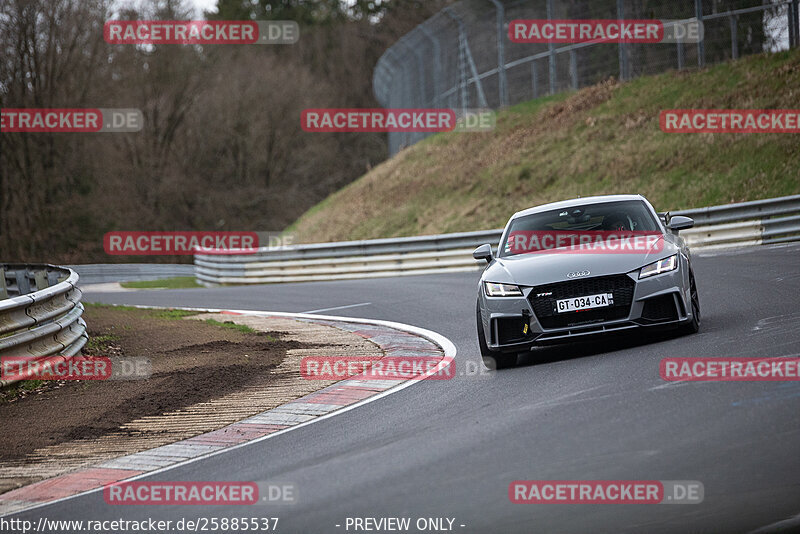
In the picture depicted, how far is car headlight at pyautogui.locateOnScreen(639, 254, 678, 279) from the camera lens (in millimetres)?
8289

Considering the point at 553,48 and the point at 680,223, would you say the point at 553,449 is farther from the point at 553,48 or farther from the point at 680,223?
the point at 553,48

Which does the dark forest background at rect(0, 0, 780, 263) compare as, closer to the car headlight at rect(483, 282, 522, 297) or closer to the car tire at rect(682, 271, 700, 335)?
the car headlight at rect(483, 282, 522, 297)

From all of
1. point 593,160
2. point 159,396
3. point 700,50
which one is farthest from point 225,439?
point 700,50

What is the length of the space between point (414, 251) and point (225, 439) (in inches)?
656

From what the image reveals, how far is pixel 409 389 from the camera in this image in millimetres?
8141

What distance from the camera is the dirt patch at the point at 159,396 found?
7098mm

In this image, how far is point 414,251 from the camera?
76.9ft

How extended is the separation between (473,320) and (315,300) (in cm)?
→ 606

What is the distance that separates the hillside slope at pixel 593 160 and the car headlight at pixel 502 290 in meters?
15.4

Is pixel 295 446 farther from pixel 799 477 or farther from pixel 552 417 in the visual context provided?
pixel 799 477

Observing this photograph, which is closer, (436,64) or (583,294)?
(583,294)

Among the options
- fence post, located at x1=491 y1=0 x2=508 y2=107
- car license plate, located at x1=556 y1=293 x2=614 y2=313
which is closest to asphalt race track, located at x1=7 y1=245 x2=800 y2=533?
car license plate, located at x1=556 y1=293 x2=614 y2=313

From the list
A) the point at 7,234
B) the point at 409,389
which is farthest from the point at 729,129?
the point at 7,234

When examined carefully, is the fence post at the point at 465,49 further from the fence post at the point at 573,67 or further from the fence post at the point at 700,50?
the fence post at the point at 700,50
